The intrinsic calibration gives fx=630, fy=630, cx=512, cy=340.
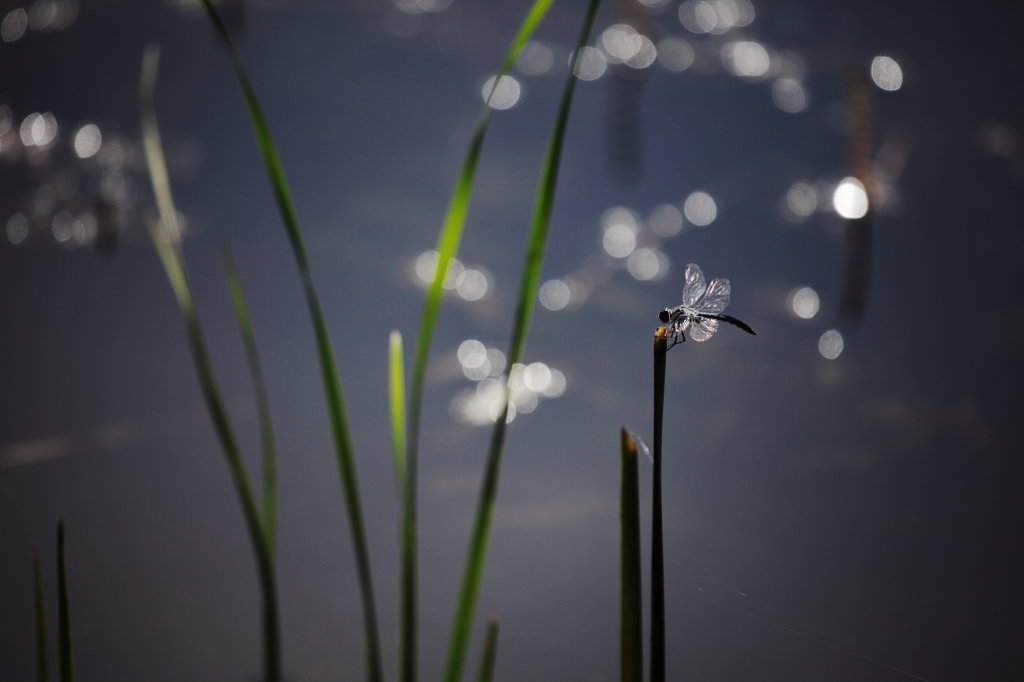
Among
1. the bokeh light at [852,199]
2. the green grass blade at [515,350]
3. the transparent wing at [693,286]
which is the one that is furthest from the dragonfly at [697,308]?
the bokeh light at [852,199]

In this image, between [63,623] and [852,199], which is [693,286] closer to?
[63,623]

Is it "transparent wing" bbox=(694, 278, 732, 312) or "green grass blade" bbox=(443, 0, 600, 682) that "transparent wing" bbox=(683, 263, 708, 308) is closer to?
"transparent wing" bbox=(694, 278, 732, 312)

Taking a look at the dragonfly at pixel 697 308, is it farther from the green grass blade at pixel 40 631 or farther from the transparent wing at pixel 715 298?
the green grass blade at pixel 40 631

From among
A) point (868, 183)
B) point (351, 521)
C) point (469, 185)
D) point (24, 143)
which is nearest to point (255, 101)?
point (469, 185)

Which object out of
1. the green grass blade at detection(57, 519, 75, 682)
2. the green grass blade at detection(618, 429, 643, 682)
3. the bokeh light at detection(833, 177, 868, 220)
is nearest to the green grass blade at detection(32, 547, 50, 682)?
the green grass blade at detection(57, 519, 75, 682)

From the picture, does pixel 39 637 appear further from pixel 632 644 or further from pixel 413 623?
pixel 632 644

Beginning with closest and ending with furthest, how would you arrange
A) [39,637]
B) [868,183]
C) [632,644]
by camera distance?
[632,644] < [39,637] < [868,183]

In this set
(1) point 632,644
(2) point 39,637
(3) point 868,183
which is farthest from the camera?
(3) point 868,183
